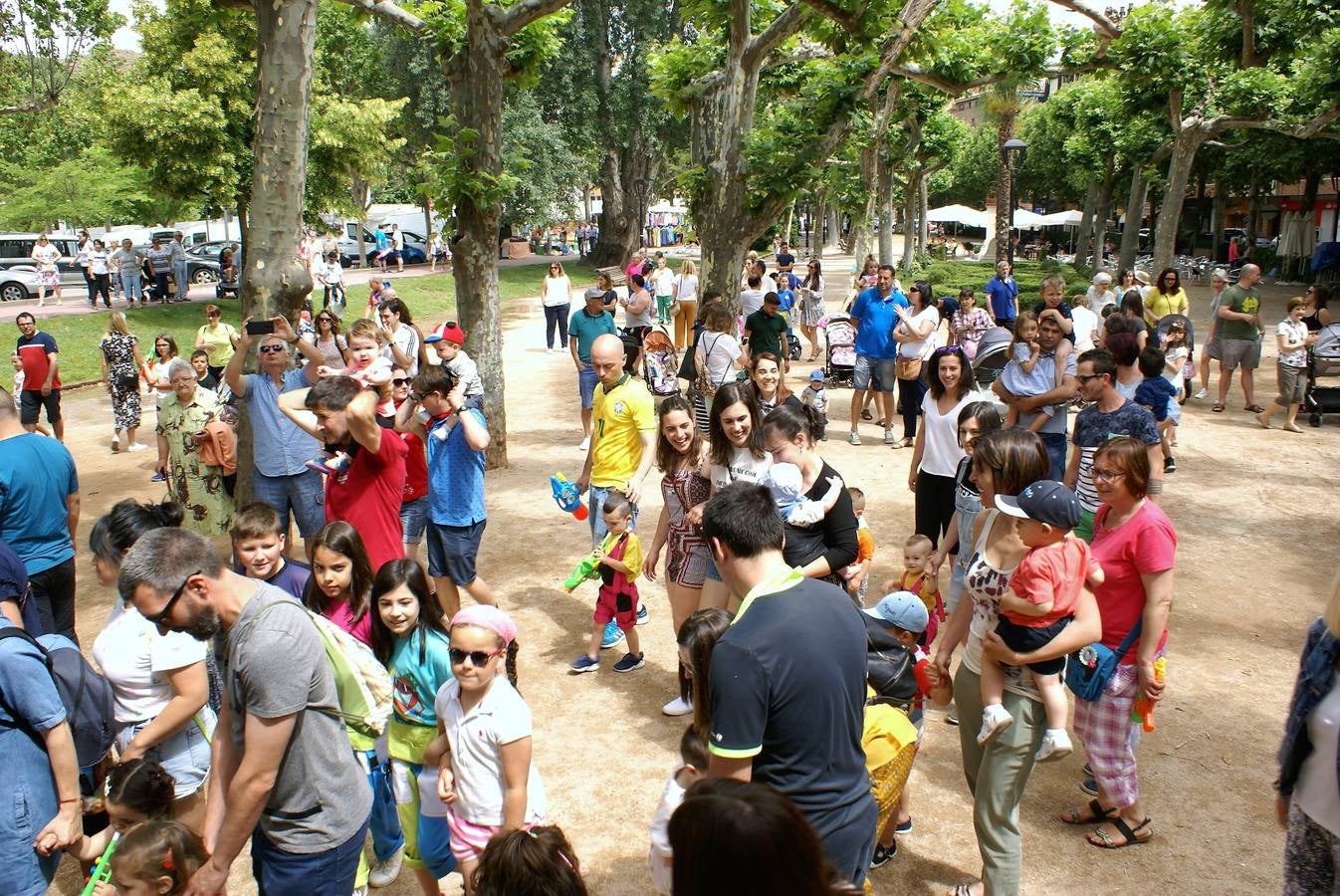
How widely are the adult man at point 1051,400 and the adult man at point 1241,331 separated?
6231 mm

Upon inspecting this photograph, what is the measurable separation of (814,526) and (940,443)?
209cm

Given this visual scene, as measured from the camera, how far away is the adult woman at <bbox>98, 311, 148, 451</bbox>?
452 inches

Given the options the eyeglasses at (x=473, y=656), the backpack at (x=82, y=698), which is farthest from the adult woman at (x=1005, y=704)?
the backpack at (x=82, y=698)

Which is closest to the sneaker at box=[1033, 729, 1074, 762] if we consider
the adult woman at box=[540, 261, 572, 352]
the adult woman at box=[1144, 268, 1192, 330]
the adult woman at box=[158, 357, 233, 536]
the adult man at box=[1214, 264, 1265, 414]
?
the adult woman at box=[158, 357, 233, 536]

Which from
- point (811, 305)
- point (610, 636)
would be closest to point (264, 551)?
point (610, 636)

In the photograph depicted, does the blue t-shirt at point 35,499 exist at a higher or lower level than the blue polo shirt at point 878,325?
lower

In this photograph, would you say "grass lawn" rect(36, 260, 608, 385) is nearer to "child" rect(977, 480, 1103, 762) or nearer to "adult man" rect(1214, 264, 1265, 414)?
"child" rect(977, 480, 1103, 762)

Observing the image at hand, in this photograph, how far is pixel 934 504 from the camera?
A: 6.05 m

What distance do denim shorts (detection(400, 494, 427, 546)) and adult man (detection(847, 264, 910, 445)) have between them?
602cm

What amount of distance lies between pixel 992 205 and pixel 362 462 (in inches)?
2424

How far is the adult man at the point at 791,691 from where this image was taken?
246cm

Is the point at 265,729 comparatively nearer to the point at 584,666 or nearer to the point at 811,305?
the point at 584,666

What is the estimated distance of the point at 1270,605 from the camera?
6.66 metres

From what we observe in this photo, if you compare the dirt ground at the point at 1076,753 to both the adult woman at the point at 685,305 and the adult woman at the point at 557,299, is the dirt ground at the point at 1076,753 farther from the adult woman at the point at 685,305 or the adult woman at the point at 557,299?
the adult woman at the point at 557,299
